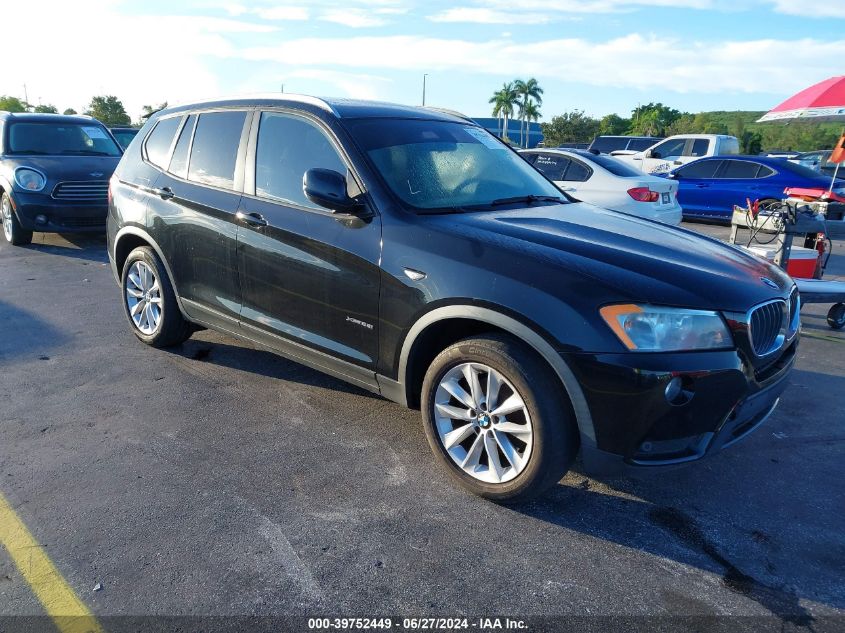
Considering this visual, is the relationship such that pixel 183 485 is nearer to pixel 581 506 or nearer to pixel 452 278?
pixel 452 278

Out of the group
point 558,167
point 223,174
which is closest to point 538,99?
point 558,167

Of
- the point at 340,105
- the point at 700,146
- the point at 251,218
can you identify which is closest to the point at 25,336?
the point at 251,218

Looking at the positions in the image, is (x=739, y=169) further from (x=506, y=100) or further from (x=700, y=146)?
(x=506, y=100)

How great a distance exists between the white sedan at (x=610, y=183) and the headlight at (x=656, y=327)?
228 inches

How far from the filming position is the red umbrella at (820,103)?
8.09 metres

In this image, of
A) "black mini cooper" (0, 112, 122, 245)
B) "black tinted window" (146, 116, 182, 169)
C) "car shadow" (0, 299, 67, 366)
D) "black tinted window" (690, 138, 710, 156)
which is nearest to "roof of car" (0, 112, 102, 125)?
"black mini cooper" (0, 112, 122, 245)

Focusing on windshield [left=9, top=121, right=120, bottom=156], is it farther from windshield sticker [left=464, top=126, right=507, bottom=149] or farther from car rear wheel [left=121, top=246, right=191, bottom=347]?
windshield sticker [left=464, top=126, right=507, bottom=149]

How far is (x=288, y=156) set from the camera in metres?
3.89

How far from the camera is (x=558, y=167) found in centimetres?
938

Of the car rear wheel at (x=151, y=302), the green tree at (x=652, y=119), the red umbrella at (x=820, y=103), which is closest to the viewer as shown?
the car rear wheel at (x=151, y=302)

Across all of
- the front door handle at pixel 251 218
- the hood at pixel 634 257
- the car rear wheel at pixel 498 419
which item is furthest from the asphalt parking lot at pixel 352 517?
the front door handle at pixel 251 218

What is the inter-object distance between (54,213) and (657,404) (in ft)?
28.9

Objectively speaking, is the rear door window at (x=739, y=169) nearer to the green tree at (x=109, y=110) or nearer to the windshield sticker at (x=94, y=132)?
the windshield sticker at (x=94, y=132)

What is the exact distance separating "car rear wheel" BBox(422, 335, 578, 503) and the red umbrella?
744 centimetres
